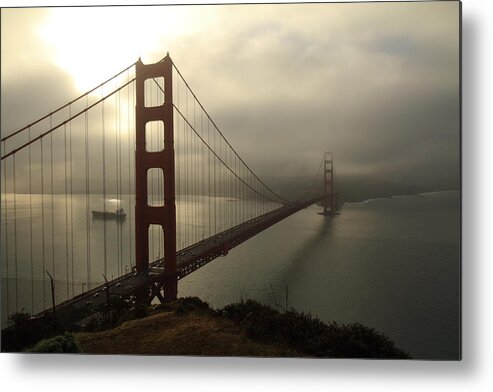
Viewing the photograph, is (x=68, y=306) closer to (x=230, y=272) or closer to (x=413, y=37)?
(x=230, y=272)

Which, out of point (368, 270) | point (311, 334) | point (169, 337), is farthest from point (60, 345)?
point (368, 270)

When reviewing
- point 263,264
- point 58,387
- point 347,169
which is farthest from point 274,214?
point 58,387

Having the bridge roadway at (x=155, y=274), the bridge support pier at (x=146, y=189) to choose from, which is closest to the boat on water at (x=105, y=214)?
the bridge support pier at (x=146, y=189)

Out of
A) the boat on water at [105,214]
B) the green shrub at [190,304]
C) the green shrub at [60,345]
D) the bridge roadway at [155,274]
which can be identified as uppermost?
the boat on water at [105,214]

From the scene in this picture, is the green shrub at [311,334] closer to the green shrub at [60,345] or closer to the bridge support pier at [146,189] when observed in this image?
the bridge support pier at [146,189]

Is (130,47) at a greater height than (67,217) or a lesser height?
greater

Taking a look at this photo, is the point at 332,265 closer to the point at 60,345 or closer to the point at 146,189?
the point at 146,189

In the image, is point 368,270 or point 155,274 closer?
point 368,270
